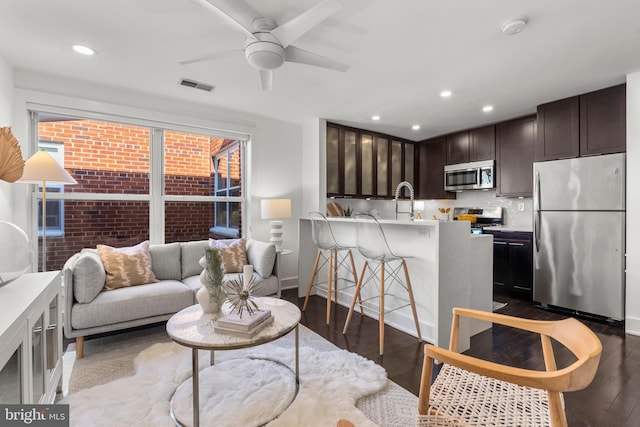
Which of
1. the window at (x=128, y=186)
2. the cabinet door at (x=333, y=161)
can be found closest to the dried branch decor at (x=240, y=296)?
the window at (x=128, y=186)

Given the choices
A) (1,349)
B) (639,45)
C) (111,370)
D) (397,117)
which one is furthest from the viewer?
(397,117)

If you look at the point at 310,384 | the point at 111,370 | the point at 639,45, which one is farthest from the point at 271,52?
the point at 639,45

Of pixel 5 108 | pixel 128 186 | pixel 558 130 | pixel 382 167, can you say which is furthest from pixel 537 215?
pixel 5 108

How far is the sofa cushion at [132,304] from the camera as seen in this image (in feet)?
7.60

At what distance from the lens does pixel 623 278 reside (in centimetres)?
295

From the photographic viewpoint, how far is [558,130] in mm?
3441

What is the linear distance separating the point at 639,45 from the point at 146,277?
14.8ft

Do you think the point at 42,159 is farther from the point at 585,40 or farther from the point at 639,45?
the point at 639,45

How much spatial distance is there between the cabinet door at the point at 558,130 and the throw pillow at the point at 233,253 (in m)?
3.60

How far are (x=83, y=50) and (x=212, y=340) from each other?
8.25 feet

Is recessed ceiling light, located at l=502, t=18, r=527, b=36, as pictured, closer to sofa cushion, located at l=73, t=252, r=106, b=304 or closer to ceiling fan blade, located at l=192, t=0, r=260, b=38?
ceiling fan blade, located at l=192, t=0, r=260, b=38

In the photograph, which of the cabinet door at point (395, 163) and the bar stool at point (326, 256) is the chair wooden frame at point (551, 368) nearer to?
the bar stool at point (326, 256)

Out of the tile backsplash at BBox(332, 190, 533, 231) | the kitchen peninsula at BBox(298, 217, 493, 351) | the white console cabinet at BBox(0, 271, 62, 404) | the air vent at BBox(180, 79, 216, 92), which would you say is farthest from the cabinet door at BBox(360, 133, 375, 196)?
the white console cabinet at BBox(0, 271, 62, 404)

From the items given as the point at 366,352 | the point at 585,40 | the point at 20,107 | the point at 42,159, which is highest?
the point at 585,40
